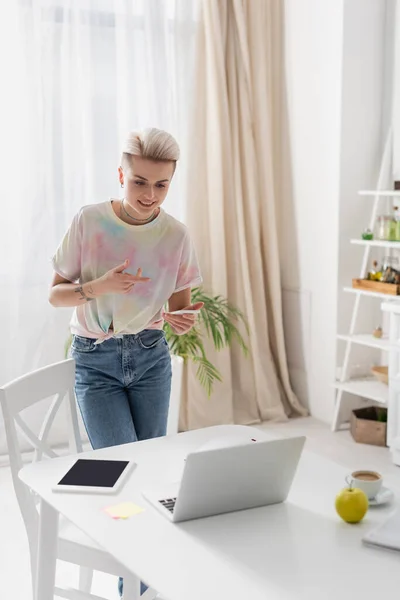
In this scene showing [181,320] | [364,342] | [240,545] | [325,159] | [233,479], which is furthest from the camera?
[325,159]

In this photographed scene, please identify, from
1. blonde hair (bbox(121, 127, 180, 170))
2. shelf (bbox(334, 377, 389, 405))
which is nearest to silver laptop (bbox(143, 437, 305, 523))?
blonde hair (bbox(121, 127, 180, 170))

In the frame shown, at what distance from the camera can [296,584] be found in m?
1.38

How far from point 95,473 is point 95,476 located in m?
0.02

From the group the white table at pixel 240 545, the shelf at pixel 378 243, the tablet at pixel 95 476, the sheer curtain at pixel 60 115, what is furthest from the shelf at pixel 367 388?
the tablet at pixel 95 476

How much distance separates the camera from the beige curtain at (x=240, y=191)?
436 cm

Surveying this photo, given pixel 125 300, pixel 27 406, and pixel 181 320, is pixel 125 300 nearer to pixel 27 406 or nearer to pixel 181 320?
pixel 181 320

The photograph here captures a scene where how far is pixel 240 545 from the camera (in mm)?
1538

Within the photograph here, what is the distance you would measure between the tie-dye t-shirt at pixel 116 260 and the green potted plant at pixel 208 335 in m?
1.57

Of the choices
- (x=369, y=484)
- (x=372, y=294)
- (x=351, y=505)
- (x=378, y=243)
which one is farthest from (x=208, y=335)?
(x=351, y=505)

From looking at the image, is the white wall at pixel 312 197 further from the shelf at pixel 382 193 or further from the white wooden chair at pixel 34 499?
the white wooden chair at pixel 34 499

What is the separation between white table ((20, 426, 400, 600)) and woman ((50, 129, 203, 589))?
39 centimetres

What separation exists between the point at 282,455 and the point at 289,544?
186mm

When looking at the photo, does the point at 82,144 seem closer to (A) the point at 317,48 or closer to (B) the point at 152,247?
(A) the point at 317,48

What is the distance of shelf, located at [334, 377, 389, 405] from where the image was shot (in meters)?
4.11
